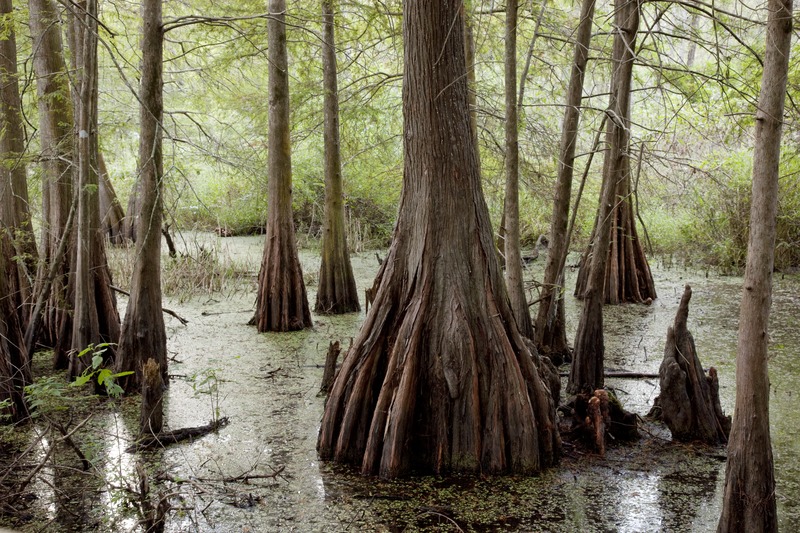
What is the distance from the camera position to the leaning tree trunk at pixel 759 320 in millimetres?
3059

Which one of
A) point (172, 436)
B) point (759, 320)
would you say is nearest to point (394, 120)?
point (172, 436)

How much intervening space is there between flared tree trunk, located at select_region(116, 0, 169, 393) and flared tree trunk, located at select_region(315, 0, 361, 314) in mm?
3210

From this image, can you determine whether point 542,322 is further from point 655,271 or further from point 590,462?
point 655,271

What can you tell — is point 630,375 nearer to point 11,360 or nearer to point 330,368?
point 330,368

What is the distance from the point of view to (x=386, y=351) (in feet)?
15.2

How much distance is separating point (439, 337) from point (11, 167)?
374 cm

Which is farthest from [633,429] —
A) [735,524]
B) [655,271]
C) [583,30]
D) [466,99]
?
[655,271]

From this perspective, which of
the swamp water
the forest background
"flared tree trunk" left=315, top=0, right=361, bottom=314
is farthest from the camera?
"flared tree trunk" left=315, top=0, right=361, bottom=314

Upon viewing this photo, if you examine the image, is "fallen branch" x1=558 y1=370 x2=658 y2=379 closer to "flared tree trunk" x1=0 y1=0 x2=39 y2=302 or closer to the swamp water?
the swamp water

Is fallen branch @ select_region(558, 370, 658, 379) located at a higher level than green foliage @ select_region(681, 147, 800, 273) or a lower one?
lower

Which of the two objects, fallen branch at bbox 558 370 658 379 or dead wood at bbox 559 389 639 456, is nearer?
dead wood at bbox 559 389 639 456

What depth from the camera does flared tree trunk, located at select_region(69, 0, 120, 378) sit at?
552 cm

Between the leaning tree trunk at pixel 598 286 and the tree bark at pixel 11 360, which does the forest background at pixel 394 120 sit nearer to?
the leaning tree trunk at pixel 598 286

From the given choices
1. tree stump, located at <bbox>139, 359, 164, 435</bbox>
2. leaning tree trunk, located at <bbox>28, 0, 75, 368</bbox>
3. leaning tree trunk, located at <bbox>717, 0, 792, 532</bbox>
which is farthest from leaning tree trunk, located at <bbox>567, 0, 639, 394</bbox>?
leaning tree trunk, located at <bbox>28, 0, 75, 368</bbox>
